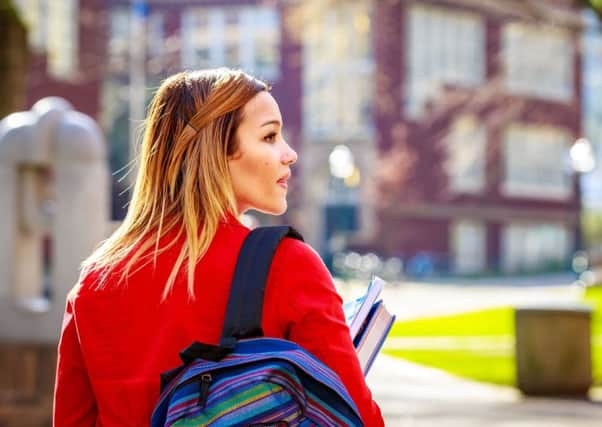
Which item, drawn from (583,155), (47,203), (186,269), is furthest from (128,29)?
(186,269)

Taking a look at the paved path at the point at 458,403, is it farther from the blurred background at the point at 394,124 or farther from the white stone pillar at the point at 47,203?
the blurred background at the point at 394,124

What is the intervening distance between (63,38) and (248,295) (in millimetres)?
35397

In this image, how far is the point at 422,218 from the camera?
4691 cm

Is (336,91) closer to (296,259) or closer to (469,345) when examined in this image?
(469,345)

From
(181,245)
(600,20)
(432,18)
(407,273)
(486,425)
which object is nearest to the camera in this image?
(181,245)

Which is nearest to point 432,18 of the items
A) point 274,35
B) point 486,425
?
point 274,35

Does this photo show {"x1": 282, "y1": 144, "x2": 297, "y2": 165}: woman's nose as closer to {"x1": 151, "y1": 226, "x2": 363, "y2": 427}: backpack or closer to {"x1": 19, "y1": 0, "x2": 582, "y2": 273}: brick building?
{"x1": 151, "y1": 226, "x2": 363, "y2": 427}: backpack

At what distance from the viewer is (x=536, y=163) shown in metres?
51.7

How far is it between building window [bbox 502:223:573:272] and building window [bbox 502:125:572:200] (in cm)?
151

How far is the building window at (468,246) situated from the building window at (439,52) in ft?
18.3

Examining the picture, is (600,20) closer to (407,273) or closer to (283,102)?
(407,273)

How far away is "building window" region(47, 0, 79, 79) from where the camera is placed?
35.6m

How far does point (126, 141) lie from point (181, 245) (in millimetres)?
43691

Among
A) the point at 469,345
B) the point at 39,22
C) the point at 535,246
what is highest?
the point at 39,22
